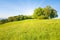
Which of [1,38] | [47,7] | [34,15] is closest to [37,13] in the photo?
[34,15]

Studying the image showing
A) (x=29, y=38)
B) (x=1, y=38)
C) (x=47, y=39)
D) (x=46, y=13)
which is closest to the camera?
(x=47, y=39)

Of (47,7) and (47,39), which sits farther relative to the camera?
(47,7)

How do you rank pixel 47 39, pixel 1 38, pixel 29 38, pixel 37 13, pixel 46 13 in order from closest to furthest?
pixel 47 39
pixel 29 38
pixel 1 38
pixel 46 13
pixel 37 13

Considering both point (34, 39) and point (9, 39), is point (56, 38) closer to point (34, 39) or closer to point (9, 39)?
point (34, 39)

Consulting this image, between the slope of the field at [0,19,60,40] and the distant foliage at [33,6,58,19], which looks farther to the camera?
the distant foliage at [33,6,58,19]

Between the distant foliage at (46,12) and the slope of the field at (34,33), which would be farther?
the distant foliage at (46,12)

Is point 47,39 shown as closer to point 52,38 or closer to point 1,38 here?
point 52,38

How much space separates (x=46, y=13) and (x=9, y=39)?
67.2 metres

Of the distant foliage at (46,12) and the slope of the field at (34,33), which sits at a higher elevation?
the distant foliage at (46,12)

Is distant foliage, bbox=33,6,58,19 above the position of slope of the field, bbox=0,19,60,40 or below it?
above

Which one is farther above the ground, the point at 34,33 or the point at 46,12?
the point at 46,12

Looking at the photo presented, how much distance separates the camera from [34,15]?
83.2 m

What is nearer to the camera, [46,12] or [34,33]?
[34,33]

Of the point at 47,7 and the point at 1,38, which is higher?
the point at 47,7
